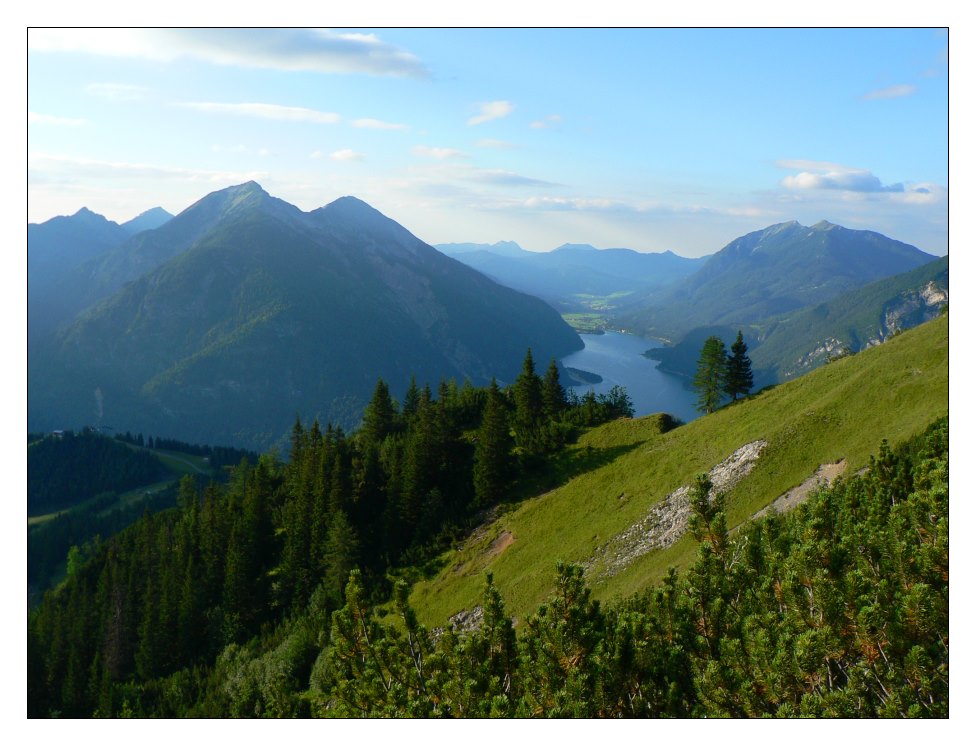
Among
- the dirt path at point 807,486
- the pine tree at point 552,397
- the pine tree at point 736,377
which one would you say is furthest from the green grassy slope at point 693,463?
the pine tree at point 552,397

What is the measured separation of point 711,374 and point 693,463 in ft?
58.0

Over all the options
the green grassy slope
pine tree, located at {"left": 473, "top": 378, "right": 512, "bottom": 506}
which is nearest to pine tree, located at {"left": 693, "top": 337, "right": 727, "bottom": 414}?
the green grassy slope

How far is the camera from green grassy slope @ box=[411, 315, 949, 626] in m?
42.5

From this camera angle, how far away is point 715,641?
16047mm

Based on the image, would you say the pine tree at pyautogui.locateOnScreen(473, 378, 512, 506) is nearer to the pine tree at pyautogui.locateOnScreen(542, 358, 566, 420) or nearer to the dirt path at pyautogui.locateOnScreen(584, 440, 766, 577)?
the pine tree at pyautogui.locateOnScreen(542, 358, 566, 420)

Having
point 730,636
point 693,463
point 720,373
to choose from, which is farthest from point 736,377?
point 730,636

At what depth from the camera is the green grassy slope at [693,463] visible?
42469mm

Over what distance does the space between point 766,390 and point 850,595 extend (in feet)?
176

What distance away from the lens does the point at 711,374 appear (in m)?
66.5

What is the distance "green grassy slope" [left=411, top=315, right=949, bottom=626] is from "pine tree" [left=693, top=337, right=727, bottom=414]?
17.1ft

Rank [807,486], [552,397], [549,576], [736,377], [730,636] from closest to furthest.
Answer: [730,636] < [807,486] < [549,576] < [736,377] < [552,397]

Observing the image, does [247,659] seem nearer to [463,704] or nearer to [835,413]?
[463,704]

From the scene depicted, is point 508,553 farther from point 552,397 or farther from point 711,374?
point 711,374

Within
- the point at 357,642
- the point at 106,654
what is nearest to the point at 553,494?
the point at 357,642
